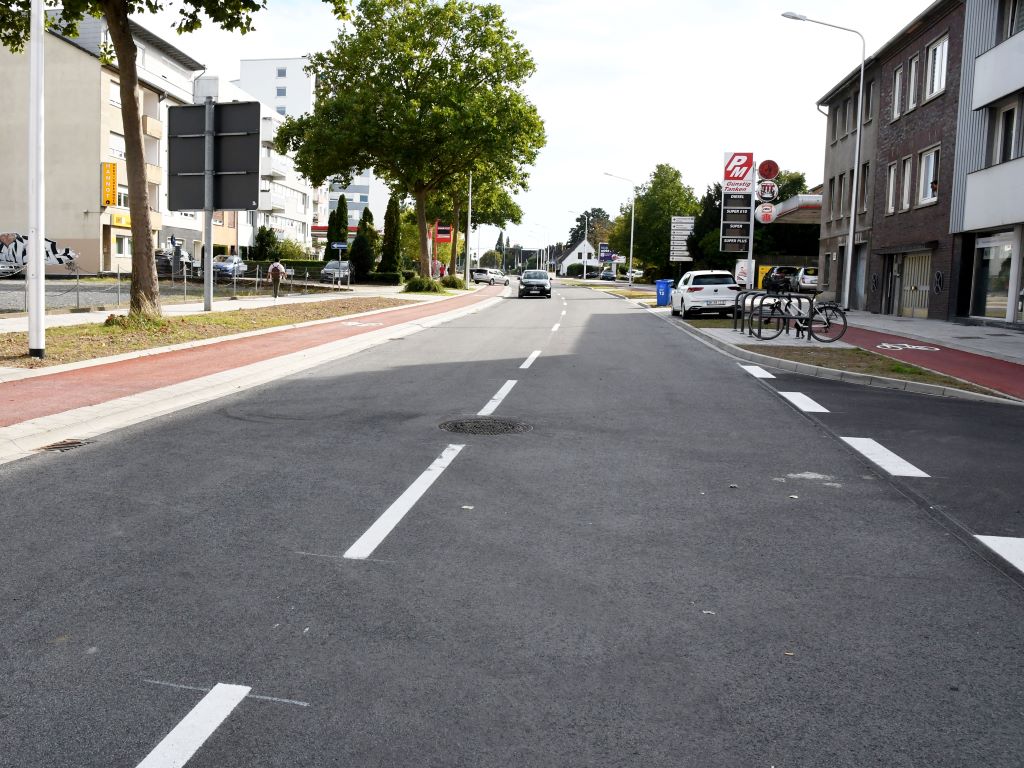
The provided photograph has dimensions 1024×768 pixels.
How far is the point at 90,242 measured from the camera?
5006 cm

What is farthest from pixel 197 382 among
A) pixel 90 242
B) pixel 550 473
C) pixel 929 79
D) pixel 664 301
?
pixel 90 242

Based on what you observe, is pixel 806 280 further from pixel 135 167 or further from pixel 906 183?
pixel 135 167

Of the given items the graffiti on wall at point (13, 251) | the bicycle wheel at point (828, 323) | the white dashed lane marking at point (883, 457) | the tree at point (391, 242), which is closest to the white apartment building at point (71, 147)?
the graffiti on wall at point (13, 251)

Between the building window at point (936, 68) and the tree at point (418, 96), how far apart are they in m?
17.5

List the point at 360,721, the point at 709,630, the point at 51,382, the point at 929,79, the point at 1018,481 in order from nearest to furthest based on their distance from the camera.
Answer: the point at 360,721
the point at 709,630
the point at 1018,481
the point at 51,382
the point at 929,79

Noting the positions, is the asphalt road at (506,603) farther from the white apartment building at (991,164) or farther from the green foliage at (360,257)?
the green foliage at (360,257)

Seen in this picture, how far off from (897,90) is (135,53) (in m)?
27.9

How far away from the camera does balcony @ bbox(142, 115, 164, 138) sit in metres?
54.9

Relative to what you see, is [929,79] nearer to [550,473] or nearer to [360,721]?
[550,473]

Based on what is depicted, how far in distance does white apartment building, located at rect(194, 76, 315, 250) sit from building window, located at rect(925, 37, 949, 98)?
49.8 metres

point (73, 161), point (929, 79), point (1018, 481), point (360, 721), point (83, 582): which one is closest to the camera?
point (360, 721)

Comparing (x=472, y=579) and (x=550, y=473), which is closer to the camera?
(x=472, y=579)

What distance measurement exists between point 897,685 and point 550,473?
12.0 ft

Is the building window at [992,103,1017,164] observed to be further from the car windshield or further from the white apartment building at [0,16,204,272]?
the white apartment building at [0,16,204,272]
